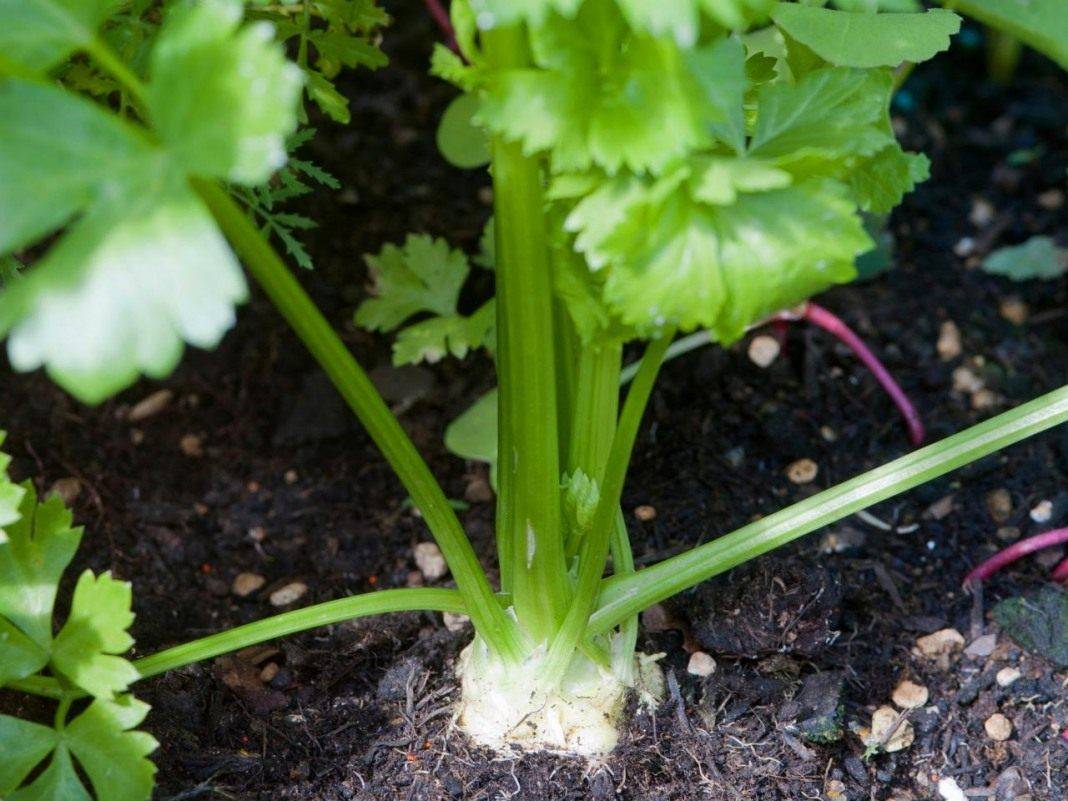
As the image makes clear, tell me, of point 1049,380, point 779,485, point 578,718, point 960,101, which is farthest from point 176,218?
point 960,101

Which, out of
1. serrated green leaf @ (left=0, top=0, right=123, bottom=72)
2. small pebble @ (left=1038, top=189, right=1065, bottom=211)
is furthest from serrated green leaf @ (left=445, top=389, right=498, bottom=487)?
small pebble @ (left=1038, top=189, right=1065, bottom=211)

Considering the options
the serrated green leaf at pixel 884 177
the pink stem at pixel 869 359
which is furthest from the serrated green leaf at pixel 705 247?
the pink stem at pixel 869 359

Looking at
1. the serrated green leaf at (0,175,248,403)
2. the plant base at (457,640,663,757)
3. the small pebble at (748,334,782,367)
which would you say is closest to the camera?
the serrated green leaf at (0,175,248,403)

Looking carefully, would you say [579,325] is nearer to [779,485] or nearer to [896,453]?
[779,485]

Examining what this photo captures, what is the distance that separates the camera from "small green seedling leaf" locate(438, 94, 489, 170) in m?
1.55

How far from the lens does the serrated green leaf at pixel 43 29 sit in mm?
794

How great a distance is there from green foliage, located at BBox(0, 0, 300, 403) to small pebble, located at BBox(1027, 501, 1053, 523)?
1.09 meters

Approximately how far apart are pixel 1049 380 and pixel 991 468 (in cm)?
20

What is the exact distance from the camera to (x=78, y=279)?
733mm

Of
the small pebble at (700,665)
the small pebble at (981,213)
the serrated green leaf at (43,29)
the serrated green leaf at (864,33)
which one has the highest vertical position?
the serrated green leaf at (43,29)

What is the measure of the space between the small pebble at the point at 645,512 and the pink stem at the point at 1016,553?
376mm

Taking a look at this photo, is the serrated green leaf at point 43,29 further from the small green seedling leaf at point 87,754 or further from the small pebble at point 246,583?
the small pebble at point 246,583

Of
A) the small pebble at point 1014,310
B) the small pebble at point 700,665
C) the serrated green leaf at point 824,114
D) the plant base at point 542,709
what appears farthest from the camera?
the small pebble at point 1014,310

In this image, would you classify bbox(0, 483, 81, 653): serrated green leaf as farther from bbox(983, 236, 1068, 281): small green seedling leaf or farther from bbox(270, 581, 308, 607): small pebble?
bbox(983, 236, 1068, 281): small green seedling leaf
